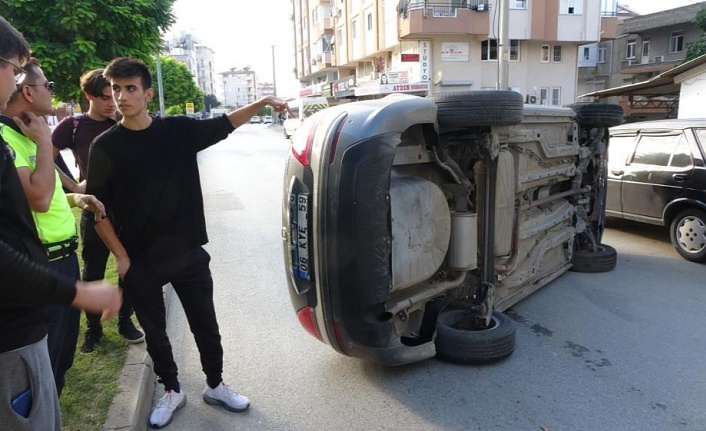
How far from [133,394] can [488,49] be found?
33.3 meters

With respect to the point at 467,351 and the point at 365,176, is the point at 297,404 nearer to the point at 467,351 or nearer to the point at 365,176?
the point at 467,351

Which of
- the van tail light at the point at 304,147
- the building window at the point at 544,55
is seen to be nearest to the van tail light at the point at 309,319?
the van tail light at the point at 304,147

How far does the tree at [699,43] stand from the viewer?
32.2 metres

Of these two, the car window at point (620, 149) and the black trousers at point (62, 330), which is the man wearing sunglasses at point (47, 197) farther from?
the car window at point (620, 149)

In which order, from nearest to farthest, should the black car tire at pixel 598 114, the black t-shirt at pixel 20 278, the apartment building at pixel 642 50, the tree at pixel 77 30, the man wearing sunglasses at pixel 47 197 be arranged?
the black t-shirt at pixel 20 278 < the man wearing sunglasses at pixel 47 197 < the black car tire at pixel 598 114 < the tree at pixel 77 30 < the apartment building at pixel 642 50

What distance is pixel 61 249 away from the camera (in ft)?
9.09

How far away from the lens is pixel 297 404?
11.4 ft

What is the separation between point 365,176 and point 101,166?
1.48 metres

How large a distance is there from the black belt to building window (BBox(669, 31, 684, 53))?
45.4m

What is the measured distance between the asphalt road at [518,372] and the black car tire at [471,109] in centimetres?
178

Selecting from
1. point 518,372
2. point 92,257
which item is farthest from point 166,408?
point 518,372

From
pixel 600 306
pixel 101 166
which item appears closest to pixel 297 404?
pixel 101 166

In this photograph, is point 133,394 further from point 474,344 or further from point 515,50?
point 515,50

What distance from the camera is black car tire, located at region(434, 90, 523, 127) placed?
11.8 ft
